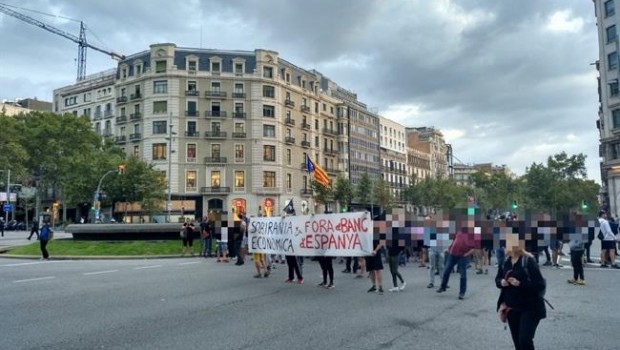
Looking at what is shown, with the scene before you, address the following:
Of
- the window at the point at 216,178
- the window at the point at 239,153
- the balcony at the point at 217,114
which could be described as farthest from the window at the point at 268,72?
the window at the point at 216,178

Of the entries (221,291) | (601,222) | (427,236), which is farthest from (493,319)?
(601,222)

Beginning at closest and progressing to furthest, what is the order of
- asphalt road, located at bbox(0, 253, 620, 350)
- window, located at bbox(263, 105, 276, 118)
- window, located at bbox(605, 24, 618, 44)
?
asphalt road, located at bbox(0, 253, 620, 350) < window, located at bbox(605, 24, 618, 44) < window, located at bbox(263, 105, 276, 118)

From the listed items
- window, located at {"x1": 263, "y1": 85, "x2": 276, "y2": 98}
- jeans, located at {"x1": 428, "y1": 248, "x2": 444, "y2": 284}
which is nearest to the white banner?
jeans, located at {"x1": 428, "y1": 248, "x2": 444, "y2": 284}

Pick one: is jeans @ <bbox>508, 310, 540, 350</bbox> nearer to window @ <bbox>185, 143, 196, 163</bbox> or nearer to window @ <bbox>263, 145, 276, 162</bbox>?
window @ <bbox>263, 145, 276, 162</bbox>

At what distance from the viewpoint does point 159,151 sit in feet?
245

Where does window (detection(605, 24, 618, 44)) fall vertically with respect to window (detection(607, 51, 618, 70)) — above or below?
above

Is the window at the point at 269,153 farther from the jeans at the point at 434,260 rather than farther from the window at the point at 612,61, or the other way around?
the jeans at the point at 434,260

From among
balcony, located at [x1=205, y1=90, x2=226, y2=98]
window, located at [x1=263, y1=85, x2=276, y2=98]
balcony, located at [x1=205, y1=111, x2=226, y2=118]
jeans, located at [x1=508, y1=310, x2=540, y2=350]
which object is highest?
window, located at [x1=263, y1=85, x2=276, y2=98]

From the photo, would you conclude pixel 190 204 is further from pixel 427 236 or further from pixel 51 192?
pixel 427 236

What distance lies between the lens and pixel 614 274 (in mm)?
16391

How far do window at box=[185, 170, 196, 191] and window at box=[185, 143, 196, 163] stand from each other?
1.70 metres

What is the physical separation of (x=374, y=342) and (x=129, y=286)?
28.3ft

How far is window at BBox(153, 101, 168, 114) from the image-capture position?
74.4 meters

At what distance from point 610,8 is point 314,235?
190 feet
